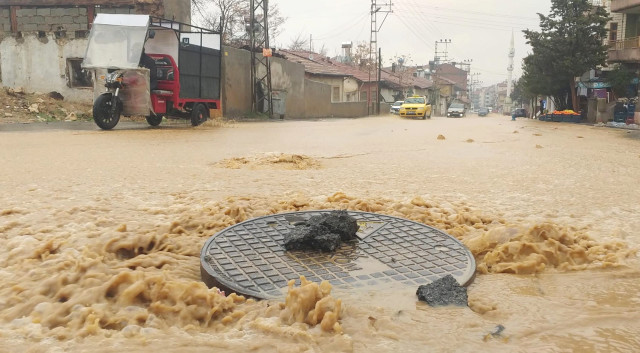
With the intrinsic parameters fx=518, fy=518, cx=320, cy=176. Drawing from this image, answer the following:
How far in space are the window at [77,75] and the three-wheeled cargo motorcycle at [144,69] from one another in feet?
20.5

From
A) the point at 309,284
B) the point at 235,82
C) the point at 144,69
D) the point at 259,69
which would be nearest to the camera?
the point at 309,284

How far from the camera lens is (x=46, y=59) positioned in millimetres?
18719

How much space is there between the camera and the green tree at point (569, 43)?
27047mm

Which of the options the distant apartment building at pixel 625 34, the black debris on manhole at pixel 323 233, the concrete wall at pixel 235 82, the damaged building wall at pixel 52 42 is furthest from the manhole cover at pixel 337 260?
the distant apartment building at pixel 625 34

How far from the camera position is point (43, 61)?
18719 millimetres

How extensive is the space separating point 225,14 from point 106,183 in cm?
3227

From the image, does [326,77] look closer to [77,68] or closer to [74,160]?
[77,68]

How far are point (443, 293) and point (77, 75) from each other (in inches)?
771

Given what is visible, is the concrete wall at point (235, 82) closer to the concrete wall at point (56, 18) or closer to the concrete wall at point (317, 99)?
the concrete wall at point (56, 18)

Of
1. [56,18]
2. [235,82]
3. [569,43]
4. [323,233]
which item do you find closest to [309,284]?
[323,233]

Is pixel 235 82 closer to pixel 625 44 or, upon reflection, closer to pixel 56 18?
pixel 56 18

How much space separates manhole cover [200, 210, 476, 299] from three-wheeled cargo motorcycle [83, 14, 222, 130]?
958 centimetres

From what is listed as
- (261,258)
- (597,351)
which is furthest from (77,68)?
(597,351)

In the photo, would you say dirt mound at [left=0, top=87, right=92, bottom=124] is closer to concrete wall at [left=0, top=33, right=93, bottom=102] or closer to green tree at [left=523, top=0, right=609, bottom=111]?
concrete wall at [left=0, top=33, right=93, bottom=102]
